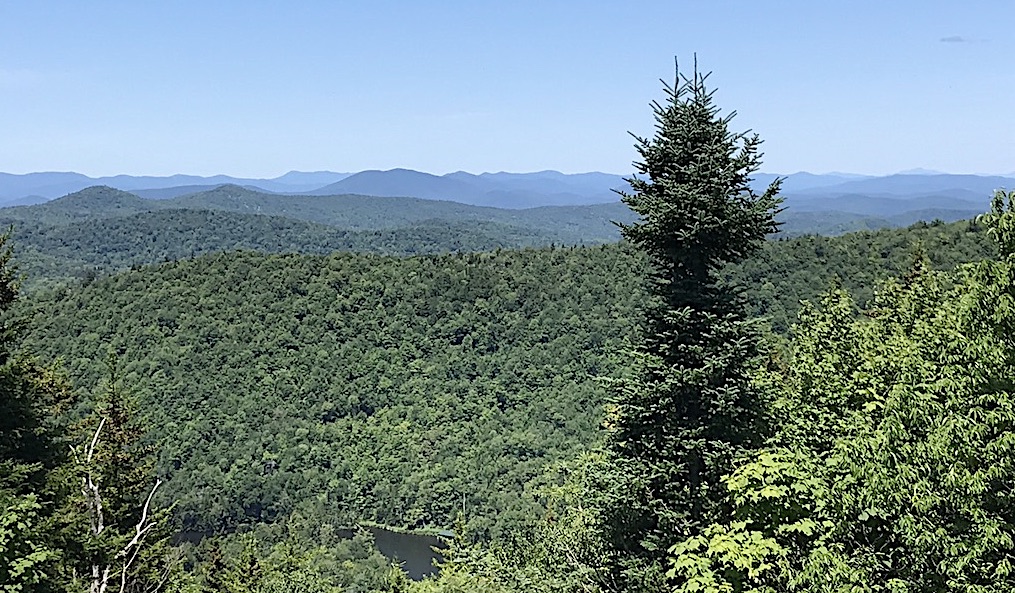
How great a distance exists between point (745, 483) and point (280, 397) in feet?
272

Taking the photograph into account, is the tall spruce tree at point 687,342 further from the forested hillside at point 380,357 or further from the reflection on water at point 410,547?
the reflection on water at point 410,547

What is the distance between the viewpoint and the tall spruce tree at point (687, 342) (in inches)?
389

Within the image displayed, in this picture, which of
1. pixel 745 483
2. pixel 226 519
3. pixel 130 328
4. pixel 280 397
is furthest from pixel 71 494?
pixel 130 328

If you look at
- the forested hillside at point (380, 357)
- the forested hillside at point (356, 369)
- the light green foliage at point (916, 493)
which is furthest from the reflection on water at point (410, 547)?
the light green foliage at point (916, 493)

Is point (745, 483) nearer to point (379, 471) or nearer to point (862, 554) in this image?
point (862, 554)

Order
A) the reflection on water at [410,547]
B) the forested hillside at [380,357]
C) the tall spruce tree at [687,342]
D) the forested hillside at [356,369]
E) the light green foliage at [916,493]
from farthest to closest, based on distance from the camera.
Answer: the forested hillside at [356,369] < the forested hillside at [380,357] < the reflection on water at [410,547] < the tall spruce tree at [687,342] < the light green foliage at [916,493]

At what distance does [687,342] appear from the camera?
399 inches

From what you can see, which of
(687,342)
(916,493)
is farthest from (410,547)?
(916,493)

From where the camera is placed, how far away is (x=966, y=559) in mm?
6707

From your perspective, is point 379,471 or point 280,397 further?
point 280,397

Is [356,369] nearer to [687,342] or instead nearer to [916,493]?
[687,342]

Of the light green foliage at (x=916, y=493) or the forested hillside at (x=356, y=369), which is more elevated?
the light green foliage at (x=916, y=493)

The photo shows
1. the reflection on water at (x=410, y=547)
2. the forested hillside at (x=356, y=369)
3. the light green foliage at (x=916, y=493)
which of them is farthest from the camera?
the forested hillside at (x=356, y=369)

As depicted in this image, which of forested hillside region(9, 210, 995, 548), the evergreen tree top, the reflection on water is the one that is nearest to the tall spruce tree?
the evergreen tree top
